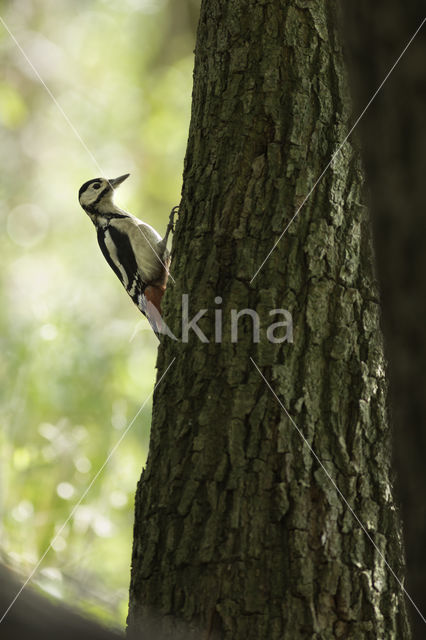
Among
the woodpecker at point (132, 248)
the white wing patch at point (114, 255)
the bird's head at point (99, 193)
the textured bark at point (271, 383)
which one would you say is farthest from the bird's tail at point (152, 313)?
the textured bark at point (271, 383)

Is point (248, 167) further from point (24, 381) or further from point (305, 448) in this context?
point (24, 381)

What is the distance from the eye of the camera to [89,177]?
5.91 metres

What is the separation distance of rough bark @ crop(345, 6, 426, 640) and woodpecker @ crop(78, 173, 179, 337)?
2.56 metres

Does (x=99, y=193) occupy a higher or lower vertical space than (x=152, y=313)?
higher

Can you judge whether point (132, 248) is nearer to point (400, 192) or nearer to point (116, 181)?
point (116, 181)

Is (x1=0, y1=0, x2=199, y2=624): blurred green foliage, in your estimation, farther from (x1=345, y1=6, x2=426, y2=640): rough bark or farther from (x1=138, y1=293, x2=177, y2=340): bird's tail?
(x1=345, y1=6, x2=426, y2=640): rough bark

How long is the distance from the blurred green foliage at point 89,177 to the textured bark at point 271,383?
310 centimetres

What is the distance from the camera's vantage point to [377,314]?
1.36 m

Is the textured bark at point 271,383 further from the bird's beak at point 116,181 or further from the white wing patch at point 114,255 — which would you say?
the bird's beak at point 116,181

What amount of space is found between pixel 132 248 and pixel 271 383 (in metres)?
2.11

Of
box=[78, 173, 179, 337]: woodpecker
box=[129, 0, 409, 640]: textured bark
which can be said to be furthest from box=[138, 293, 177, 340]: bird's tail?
box=[129, 0, 409, 640]: textured bark

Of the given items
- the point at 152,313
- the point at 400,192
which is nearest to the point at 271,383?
the point at 400,192

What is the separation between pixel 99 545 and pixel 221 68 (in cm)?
377

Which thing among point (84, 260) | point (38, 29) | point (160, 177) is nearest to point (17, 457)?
point (84, 260)
